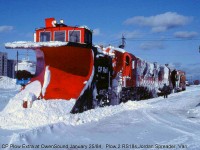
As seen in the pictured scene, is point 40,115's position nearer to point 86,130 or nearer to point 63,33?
point 86,130

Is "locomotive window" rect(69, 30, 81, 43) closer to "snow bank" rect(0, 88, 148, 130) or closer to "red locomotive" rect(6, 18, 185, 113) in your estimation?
"red locomotive" rect(6, 18, 185, 113)

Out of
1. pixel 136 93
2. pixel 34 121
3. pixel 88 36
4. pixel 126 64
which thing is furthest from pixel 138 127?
pixel 136 93

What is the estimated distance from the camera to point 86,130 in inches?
307

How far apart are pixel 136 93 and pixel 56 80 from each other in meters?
9.17

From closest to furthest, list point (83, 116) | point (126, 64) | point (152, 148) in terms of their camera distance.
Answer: point (152, 148), point (83, 116), point (126, 64)

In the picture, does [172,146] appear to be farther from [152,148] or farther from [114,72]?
[114,72]

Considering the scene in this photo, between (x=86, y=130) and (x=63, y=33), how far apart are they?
5.23m

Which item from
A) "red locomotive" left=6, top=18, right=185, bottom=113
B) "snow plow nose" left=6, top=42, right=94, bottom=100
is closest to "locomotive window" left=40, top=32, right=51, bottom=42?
"red locomotive" left=6, top=18, right=185, bottom=113

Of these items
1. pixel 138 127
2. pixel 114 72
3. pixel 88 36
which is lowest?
pixel 138 127

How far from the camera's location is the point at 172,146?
6117 mm

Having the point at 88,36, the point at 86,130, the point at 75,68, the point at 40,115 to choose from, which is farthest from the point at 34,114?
the point at 88,36

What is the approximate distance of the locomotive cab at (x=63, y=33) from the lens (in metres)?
11.8

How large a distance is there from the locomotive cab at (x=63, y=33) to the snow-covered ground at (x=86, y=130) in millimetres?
3031

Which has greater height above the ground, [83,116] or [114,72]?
[114,72]
